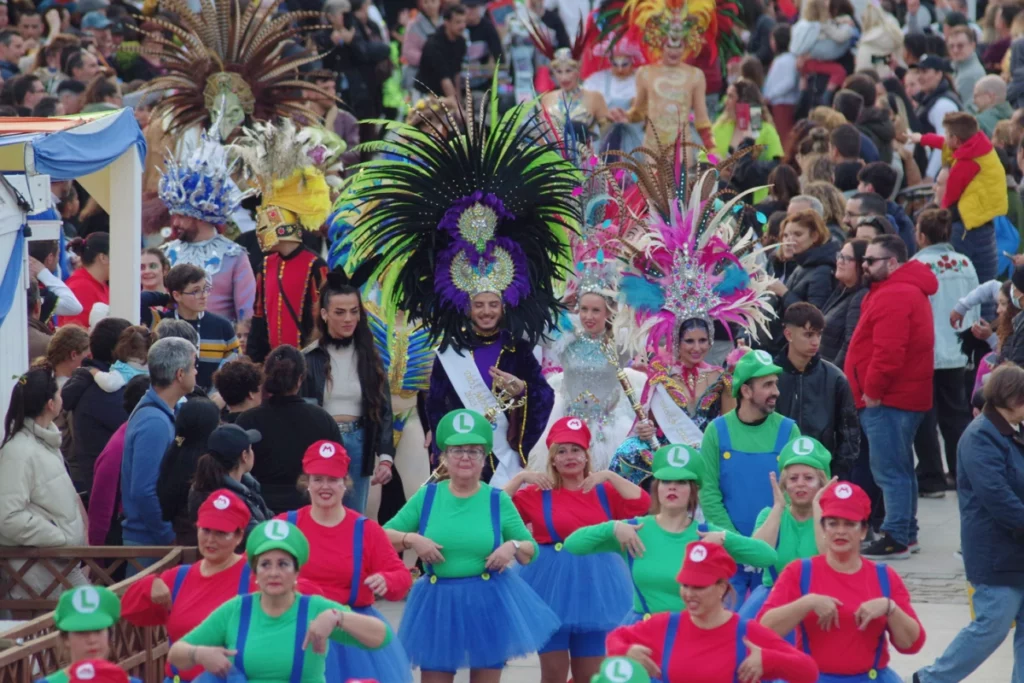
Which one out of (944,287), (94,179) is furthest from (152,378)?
(944,287)

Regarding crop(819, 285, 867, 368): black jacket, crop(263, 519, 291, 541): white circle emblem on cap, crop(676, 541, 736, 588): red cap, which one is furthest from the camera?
crop(819, 285, 867, 368): black jacket

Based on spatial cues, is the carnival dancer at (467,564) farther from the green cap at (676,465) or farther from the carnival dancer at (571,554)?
the green cap at (676,465)

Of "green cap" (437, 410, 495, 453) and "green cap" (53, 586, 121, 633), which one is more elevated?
"green cap" (437, 410, 495, 453)

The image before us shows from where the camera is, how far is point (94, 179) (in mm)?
11320

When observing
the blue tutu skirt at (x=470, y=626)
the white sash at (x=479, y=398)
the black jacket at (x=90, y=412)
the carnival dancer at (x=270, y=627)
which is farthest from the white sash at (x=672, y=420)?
the carnival dancer at (x=270, y=627)

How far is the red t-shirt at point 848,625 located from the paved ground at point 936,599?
2.86 meters

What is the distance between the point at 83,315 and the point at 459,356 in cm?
323

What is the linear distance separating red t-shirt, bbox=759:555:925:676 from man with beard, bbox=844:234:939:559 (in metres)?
4.51

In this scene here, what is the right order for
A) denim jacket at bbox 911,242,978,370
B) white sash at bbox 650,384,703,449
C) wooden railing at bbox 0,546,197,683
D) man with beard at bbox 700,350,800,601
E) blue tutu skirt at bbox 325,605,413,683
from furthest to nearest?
denim jacket at bbox 911,242,978,370 < white sash at bbox 650,384,703,449 < man with beard at bbox 700,350,800,601 < blue tutu skirt at bbox 325,605,413,683 < wooden railing at bbox 0,546,197,683

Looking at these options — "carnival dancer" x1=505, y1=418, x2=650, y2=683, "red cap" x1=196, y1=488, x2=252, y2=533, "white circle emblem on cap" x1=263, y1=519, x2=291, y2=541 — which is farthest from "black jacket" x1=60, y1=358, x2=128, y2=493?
"white circle emblem on cap" x1=263, y1=519, x2=291, y2=541

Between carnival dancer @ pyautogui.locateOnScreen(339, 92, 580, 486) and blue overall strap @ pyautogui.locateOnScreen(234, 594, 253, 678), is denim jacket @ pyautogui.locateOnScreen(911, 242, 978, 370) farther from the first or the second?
blue overall strap @ pyautogui.locateOnScreen(234, 594, 253, 678)

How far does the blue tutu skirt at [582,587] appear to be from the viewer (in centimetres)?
765

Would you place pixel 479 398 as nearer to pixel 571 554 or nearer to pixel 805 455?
pixel 571 554

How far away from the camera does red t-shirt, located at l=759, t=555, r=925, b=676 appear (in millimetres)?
6074
